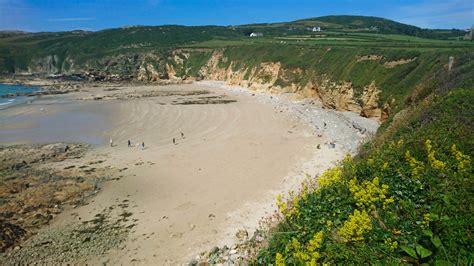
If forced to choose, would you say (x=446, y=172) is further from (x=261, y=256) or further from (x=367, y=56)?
(x=367, y=56)

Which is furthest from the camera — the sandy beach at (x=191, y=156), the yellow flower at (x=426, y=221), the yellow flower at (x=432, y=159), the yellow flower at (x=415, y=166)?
the sandy beach at (x=191, y=156)

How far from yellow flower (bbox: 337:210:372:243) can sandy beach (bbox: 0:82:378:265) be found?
8.03m

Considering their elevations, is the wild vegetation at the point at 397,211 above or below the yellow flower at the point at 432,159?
below

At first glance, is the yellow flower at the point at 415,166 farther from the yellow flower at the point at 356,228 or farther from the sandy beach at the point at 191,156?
the sandy beach at the point at 191,156

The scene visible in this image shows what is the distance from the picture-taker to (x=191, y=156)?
24594mm

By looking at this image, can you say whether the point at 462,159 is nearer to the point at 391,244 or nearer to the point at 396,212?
the point at 396,212

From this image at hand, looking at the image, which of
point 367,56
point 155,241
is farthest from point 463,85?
point 367,56

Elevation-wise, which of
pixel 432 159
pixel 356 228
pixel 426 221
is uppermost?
pixel 432 159

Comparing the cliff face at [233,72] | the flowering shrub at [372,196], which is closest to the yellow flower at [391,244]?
the flowering shrub at [372,196]

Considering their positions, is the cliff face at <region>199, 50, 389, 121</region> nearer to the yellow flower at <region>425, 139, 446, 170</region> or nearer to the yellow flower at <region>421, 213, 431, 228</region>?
the yellow flower at <region>425, 139, 446, 170</region>

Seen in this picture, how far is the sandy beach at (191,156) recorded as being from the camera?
1455 centimetres

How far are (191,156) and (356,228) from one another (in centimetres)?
1948

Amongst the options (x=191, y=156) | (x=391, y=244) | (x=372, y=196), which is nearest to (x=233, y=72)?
(x=191, y=156)

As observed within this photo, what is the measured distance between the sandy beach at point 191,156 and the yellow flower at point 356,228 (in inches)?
316
